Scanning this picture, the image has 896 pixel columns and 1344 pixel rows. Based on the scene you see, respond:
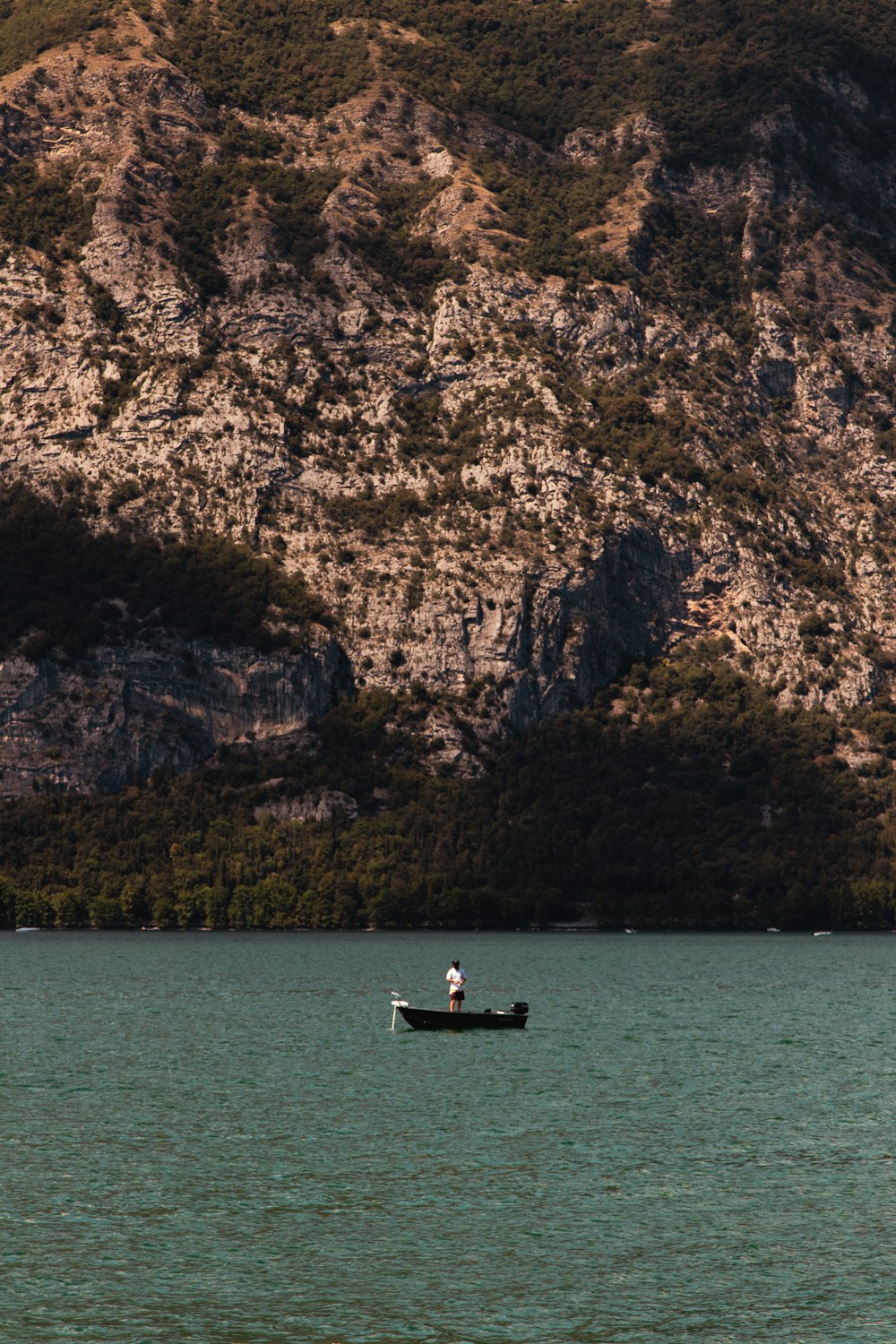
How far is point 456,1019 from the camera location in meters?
101

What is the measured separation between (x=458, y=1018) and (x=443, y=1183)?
44.0 metres

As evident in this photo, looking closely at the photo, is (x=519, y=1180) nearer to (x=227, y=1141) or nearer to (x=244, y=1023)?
(x=227, y=1141)

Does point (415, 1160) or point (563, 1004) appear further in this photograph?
point (563, 1004)

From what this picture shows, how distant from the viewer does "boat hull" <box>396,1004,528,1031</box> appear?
10044 centimetres


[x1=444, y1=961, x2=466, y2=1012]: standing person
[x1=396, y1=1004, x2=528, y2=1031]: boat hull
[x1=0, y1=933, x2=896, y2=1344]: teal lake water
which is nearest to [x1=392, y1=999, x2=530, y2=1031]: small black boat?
Answer: [x1=396, y1=1004, x2=528, y2=1031]: boat hull

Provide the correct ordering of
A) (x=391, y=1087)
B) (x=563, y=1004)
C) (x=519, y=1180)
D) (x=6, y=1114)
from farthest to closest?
1. (x=563, y=1004)
2. (x=391, y=1087)
3. (x=6, y=1114)
4. (x=519, y=1180)

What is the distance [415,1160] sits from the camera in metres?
60.5

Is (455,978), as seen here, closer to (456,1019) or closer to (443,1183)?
(456,1019)

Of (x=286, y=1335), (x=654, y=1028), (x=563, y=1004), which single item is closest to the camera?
(x=286, y=1335)

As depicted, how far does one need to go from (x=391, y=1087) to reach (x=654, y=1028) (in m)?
34.6

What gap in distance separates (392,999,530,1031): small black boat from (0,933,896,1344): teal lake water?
1237 millimetres

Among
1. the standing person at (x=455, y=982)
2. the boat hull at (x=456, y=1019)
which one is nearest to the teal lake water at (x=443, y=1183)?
the boat hull at (x=456, y=1019)

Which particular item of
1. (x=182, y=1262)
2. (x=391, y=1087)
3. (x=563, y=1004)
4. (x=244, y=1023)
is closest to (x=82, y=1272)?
(x=182, y=1262)

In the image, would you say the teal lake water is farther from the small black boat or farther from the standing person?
the standing person
